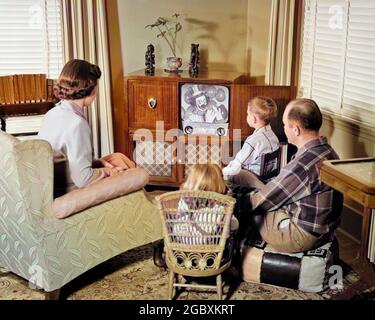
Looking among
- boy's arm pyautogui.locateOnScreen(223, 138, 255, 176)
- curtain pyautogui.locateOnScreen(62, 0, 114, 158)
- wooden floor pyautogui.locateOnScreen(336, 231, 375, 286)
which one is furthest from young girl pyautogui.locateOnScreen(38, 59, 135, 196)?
curtain pyautogui.locateOnScreen(62, 0, 114, 158)

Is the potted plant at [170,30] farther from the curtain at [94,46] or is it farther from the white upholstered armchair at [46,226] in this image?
the white upholstered armchair at [46,226]

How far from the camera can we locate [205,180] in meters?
2.42

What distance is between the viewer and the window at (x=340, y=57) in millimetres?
3127

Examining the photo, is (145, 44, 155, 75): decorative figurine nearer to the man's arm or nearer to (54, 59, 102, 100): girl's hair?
(54, 59, 102, 100): girl's hair

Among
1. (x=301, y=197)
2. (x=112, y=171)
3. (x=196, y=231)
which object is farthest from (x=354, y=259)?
(x=112, y=171)

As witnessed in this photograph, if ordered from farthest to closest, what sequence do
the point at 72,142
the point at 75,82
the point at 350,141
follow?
the point at 350,141, the point at 75,82, the point at 72,142

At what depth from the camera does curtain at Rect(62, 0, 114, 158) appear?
4031mm

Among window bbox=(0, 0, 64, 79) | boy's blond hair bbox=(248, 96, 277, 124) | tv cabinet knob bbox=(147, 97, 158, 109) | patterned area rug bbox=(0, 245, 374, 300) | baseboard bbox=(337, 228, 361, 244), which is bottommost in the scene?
patterned area rug bbox=(0, 245, 374, 300)

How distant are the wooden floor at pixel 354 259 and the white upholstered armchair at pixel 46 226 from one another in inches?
41.7

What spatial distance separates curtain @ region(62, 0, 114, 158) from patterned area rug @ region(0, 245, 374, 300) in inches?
61.8

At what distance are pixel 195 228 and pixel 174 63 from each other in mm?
1942

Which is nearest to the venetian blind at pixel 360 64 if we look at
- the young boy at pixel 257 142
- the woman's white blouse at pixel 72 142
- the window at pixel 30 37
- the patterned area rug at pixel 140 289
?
the young boy at pixel 257 142

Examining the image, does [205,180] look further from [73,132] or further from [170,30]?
[170,30]

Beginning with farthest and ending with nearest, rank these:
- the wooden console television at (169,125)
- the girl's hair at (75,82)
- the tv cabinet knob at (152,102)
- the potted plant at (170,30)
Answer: the potted plant at (170,30), the tv cabinet knob at (152,102), the wooden console television at (169,125), the girl's hair at (75,82)
